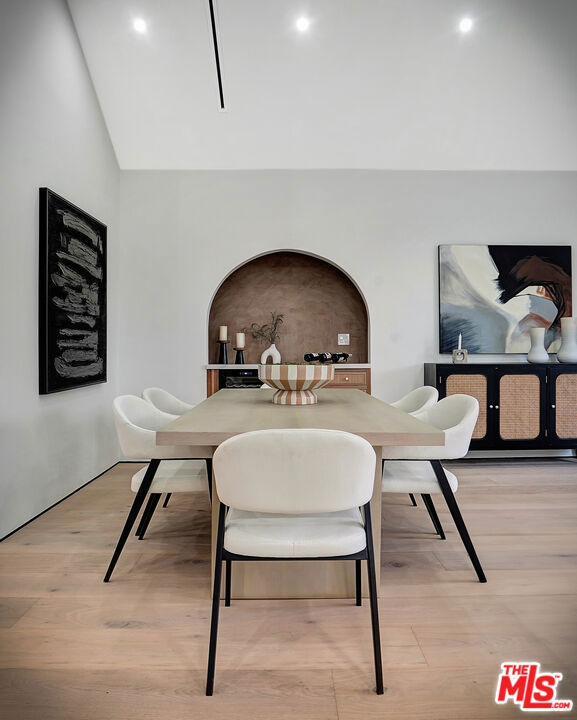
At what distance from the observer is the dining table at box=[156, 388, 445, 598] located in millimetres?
1864

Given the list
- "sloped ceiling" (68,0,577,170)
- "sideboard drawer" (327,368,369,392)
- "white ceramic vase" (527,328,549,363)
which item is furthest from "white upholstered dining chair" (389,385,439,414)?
"sloped ceiling" (68,0,577,170)

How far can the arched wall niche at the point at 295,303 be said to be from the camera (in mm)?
5500

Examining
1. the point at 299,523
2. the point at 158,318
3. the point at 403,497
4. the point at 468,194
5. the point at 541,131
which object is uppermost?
the point at 541,131

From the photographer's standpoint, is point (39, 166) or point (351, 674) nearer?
point (351, 674)

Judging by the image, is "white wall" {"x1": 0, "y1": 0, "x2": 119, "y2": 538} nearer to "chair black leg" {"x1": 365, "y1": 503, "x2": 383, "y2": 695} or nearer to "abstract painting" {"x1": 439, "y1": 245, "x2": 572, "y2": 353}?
"chair black leg" {"x1": 365, "y1": 503, "x2": 383, "y2": 695}

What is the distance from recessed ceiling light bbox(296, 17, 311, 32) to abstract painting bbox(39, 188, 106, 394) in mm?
2082

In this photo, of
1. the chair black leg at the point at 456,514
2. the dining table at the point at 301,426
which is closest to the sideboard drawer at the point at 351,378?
the dining table at the point at 301,426

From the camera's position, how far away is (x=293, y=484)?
1.53 m

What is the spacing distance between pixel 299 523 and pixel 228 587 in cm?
56

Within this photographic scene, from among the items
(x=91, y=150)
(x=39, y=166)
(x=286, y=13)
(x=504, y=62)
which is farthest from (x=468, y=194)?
(x=39, y=166)

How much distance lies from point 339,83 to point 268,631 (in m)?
4.01

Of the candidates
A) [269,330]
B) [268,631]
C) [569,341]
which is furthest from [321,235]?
[268,631]

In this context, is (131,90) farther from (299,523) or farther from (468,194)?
(299,523)

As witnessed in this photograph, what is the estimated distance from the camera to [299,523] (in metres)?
1.76
